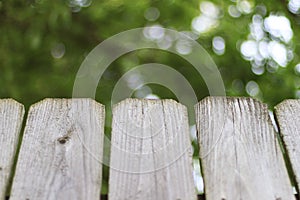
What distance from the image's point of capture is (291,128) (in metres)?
1.09

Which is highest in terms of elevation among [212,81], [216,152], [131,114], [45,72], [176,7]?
[176,7]

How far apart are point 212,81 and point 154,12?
59 centimetres

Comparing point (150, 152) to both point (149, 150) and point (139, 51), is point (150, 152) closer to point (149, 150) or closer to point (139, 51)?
point (149, 150)

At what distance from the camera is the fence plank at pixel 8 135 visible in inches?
39.6

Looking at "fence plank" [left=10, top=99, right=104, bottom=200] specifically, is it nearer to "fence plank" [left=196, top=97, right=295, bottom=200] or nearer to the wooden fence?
the wooden fence

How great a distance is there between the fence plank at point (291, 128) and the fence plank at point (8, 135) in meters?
0.57

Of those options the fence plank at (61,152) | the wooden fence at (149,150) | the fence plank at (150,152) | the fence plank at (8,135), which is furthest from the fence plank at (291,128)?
the fence plank at (8,135)

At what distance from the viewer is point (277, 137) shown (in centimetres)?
108

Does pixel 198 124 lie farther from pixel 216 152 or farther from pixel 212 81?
pixel 212 81

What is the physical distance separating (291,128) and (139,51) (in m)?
1.71

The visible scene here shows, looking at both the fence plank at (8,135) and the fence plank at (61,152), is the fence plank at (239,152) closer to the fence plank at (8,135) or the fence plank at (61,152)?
the fence plank at (61,152)

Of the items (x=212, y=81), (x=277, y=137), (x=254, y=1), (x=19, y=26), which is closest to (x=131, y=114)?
(x=277, y=137)

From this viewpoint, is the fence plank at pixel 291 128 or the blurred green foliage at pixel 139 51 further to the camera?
the blurred green foliage at pixel 139 51

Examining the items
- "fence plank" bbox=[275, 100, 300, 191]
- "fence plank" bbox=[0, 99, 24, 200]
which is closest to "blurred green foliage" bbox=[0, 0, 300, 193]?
"fence plank" bbox=[0, 99, 24, 200]
